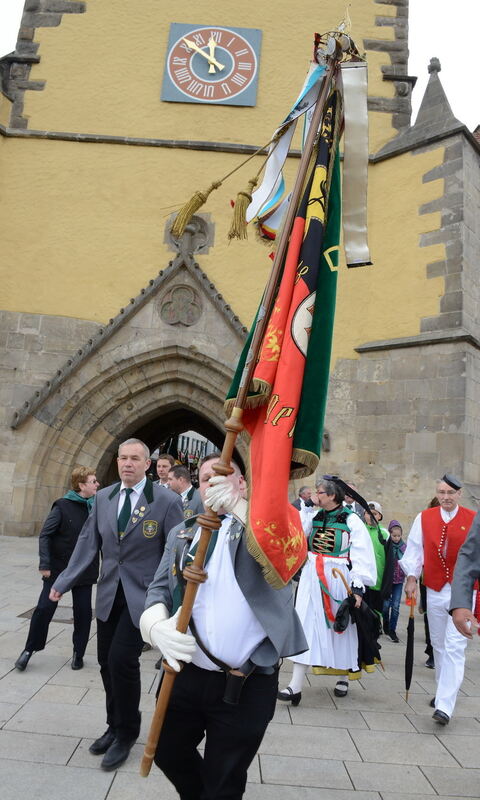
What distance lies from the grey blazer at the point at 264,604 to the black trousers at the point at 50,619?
2.73m

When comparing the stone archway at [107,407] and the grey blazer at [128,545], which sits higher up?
the stone archway at [107,407]

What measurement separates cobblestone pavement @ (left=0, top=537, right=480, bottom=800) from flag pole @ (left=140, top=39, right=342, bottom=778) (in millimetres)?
1193

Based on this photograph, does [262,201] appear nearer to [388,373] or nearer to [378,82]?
[388,373]

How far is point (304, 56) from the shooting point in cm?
1258

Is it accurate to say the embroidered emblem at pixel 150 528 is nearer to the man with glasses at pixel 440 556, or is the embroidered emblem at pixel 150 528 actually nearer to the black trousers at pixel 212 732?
the black trousers at pixel 212 732

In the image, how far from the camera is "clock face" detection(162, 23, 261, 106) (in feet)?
40.7

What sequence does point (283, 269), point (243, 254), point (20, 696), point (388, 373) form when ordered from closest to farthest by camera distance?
1. point (283, 269)
2. point (20, 696)
3. point (388, 373)
4. point (243, 254)

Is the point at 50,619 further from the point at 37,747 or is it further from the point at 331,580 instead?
the point at 331,580

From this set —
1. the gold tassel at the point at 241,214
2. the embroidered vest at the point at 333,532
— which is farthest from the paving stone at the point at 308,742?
the gold tassel at the point at 241,214

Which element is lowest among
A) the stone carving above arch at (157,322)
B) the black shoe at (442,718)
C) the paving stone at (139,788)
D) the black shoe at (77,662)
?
the paving stone at (139,788)

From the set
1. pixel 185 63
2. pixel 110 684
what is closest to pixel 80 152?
pixel 185 63

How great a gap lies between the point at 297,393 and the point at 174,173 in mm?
10652

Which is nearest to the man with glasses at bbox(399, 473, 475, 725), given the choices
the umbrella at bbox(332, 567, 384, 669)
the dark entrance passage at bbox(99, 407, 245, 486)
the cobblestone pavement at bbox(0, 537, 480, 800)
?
the umbrella at bbox(332, 567, 384, 669)

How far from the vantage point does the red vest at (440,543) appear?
470 cm
